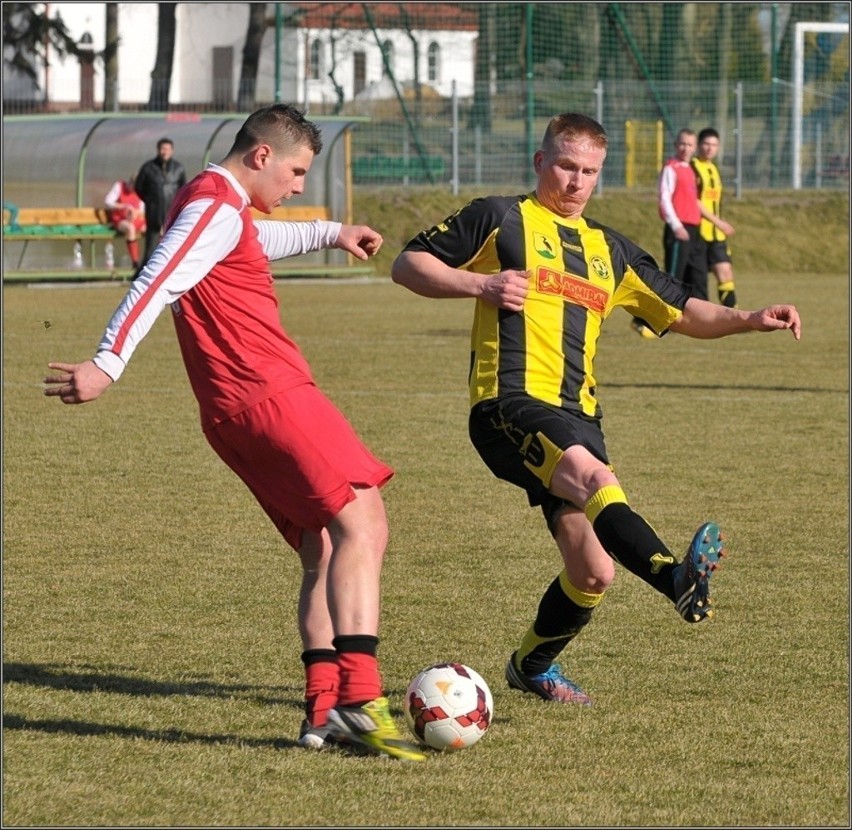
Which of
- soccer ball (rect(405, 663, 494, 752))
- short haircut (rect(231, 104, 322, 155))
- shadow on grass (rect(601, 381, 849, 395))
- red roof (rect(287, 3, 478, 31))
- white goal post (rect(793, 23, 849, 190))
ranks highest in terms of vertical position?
red roof (rect(287, 3, 478, 31))

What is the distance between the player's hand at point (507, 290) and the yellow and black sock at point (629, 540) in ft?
2.05

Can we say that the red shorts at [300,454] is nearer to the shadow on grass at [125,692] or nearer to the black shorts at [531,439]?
the black shorts at [531,439]

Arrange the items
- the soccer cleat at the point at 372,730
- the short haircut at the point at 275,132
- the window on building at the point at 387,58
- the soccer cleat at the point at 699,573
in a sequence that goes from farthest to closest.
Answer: the window on building at the point at 387,58 → the short haircut at the point at 275,132 → the soccer cleat at the point at 372,730 → the soccer cleat at the point at 699,573

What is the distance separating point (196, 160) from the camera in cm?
2758

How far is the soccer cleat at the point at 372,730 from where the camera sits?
4395 millimetres

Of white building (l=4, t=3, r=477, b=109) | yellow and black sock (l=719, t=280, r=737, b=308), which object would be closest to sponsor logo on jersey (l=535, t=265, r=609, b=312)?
yellow and black sock (l=719, t=280, r=737, b=308)

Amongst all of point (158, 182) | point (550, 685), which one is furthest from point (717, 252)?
point (550, 685)

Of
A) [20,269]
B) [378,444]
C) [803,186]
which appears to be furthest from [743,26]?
[378,444]

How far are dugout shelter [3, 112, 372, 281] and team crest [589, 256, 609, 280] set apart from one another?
21.5 metres

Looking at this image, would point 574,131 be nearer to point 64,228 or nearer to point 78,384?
point 78,384

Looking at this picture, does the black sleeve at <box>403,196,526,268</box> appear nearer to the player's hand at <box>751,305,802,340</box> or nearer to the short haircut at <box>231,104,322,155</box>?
the short haircut at <box>231,104,322,155</box>

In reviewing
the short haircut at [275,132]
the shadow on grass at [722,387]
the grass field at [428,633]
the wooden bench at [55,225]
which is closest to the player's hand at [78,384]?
the short haircut at [275,132]

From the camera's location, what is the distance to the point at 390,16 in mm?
35812

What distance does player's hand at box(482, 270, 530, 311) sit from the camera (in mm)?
4816
